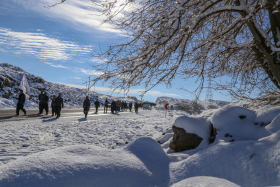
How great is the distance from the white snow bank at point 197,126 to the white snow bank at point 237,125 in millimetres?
350

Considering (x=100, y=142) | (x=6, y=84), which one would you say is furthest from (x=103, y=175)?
(x=6, y=84)

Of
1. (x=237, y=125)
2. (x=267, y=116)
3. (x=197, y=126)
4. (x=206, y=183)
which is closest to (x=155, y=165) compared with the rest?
(x=206, y=183)

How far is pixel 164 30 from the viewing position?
3723 millimetres

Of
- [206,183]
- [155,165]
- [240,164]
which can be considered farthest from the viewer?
[155,165]

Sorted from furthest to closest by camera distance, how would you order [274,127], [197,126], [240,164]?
[197,126], [274,127], [240,164]

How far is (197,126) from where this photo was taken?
419 centimetres

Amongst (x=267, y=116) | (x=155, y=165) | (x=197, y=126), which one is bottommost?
(x=155, y=165)

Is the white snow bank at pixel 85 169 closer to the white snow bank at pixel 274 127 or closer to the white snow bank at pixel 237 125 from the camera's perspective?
the white snow bank at pixel 237 125

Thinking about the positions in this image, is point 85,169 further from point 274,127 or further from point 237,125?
point 274,127

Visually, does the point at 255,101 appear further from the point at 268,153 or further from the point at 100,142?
the point at 100,142

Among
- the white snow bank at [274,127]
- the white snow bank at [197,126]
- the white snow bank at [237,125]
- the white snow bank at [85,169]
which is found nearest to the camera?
the white snow bank at [85,169]

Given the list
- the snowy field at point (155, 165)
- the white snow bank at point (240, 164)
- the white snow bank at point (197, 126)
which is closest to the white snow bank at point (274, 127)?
the snowy field at point (155, 165)

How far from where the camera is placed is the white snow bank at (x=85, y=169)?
1.91 m

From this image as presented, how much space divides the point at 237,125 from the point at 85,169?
10.5ft
